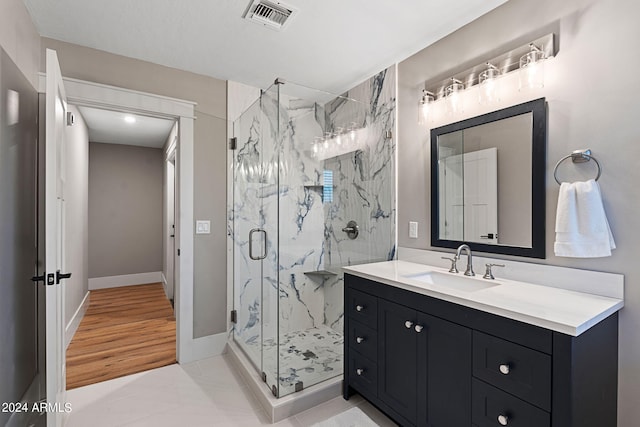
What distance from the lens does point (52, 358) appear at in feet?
4.78

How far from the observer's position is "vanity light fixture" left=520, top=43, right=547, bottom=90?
1542 millimetres

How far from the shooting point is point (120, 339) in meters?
2.95

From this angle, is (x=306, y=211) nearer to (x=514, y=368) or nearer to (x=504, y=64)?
(x=504, y=64)

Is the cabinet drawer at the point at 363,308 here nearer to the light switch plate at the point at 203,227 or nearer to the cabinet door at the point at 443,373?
the cabinet door at the point at 443,373

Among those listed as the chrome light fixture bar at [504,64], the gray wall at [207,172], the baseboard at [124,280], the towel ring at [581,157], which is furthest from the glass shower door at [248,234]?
the baseboard at [124,280]

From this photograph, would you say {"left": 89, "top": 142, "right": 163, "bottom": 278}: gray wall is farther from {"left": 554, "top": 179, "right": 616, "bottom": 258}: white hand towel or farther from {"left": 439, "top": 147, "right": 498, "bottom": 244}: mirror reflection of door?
{"left": 554, "top": 179, "right": 616, "bottom": 258}: white hand towel

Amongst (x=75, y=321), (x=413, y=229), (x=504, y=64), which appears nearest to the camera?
(x=504, y=64)

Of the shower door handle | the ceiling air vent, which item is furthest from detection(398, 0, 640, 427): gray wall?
the shower door handle

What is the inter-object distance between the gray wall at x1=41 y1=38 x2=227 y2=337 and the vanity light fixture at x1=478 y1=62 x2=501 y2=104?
2.08 metres

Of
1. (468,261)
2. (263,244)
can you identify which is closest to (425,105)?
(468,261)

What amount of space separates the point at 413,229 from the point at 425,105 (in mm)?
893

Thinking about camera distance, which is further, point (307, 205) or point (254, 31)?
point (307, 205)

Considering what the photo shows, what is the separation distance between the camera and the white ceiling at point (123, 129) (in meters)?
3.52

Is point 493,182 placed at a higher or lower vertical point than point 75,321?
higher
